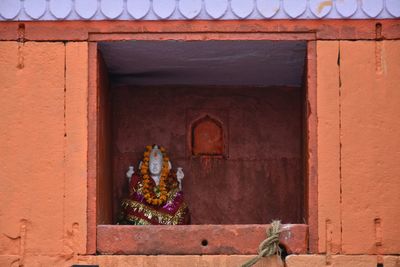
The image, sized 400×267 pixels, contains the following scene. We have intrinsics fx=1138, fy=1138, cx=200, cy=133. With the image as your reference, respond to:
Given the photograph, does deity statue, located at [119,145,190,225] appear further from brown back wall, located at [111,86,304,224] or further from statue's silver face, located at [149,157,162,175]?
brown back wall, located at [111,86,304,224]

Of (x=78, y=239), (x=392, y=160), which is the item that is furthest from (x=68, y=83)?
(x=392, y=160)

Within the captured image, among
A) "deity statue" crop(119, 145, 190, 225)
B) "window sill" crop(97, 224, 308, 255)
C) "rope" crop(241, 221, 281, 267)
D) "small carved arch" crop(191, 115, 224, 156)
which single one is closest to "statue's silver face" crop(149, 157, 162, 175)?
"deity statue" crop(119, 145, 190, 225)

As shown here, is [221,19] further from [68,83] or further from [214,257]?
[214,257]

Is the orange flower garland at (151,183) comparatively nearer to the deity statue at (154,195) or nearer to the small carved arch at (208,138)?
the deity statue at (154,195)

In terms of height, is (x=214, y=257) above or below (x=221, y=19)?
below

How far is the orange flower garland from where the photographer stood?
9242mm

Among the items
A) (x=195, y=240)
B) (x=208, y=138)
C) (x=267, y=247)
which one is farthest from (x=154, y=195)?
(x=267, y=247)

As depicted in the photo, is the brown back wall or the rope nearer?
the rope

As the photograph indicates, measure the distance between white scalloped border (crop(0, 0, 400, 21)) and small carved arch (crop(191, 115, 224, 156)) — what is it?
1.55 metres

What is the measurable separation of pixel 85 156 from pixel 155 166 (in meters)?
1.17

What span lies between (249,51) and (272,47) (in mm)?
200

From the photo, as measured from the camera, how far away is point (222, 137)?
Result: 9703mm

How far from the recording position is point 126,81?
31.5 ft

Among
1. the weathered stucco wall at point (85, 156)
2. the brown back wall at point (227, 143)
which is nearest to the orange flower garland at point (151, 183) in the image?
the brown back wall at point (227, 143)
